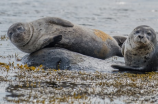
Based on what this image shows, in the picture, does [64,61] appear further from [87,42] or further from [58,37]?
[87,42]

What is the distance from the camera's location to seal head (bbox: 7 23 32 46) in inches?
351

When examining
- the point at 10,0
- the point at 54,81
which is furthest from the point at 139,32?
the point at 10,0

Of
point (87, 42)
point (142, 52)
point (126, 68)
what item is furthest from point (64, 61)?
point (142, 52)

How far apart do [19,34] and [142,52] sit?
3.06m

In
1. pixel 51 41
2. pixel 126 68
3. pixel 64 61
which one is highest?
pixel 51 41

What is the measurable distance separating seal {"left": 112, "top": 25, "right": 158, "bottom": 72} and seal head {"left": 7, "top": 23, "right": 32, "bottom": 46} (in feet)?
7.84

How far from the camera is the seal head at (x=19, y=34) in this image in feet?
29.3

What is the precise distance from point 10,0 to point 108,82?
2753cm

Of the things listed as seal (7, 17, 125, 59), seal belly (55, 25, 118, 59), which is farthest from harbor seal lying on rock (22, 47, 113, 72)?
seal belly (55, 25, 118, 59)

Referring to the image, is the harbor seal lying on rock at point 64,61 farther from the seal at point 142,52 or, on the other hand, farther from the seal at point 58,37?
the seal at point 142,52

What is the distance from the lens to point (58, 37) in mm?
9086

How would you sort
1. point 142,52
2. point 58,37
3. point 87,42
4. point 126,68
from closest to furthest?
point 126,68 → point 142,52 → point 58,37 → point 87,42

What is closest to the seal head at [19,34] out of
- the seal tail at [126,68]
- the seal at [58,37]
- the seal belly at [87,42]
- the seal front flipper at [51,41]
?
the seal at [58,37]

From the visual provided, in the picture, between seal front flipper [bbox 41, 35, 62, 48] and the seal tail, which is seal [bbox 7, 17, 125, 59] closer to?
seal front flipper [bbox 41, 35, 62, 48]
